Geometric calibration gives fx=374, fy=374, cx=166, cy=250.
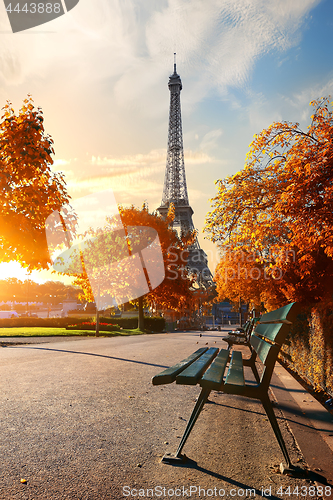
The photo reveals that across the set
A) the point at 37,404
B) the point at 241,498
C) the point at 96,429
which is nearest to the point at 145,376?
the point at 37,404

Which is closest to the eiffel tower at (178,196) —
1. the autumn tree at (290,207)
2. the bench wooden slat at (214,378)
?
the autumn tree at (290,207)

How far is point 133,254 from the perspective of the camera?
2530cm

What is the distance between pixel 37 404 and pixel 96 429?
1.22 meters

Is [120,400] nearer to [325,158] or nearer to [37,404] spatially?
[37,404]

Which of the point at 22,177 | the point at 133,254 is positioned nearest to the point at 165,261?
the point at 133,254

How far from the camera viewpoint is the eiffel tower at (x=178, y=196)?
6456 centimetres

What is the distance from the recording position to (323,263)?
37.0 feet

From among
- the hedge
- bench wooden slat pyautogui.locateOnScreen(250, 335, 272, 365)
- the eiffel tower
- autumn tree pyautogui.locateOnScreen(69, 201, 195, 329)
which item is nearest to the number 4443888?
bench wooden slat pyautogui.locateOnScreen(250, 335, 272, 365)

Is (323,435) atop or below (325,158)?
below

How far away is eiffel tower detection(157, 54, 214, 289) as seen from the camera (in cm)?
6456

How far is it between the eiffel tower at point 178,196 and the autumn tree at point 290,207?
51.1 m

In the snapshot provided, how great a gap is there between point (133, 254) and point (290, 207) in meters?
19.3

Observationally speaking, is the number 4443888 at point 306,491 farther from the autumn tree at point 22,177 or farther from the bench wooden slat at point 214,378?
the autumn tree at point 22,177

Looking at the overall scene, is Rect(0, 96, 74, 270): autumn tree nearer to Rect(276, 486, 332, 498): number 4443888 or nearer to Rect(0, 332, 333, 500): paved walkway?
Rect(0, 332, 333, 500): paved walkway
